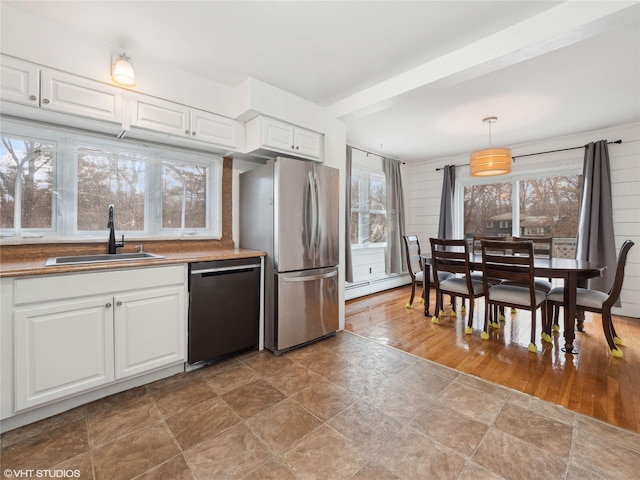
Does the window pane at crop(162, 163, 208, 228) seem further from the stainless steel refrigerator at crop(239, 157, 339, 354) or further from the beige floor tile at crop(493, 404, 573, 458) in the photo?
the beige floor tile at crop(493, 404, 573, 458)

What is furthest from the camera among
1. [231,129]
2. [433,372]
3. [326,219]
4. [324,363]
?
[326,219]

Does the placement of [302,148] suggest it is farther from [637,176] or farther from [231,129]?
[637,176]

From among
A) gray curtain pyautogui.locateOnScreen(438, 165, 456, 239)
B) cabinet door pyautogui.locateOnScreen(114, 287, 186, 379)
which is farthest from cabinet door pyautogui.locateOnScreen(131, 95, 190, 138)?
gray curtain pyautogui.locateOnScreen(438, 165, 456, 239)

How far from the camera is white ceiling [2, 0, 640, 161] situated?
5.78 ft

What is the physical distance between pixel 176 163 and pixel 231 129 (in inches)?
24.2

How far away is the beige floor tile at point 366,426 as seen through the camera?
157 centimetres

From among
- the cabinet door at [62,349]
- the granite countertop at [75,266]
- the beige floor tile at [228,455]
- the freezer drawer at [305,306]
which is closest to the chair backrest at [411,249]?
the freezer drawer at [305,306]

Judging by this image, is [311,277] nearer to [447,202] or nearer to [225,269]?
[225,269]

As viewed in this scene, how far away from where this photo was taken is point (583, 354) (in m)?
2.62

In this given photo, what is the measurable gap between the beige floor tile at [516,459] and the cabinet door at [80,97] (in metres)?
3.05

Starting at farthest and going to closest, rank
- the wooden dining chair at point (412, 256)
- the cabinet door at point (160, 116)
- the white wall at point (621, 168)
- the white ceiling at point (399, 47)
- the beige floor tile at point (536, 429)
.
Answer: the wooden dining chair at point (412, 256) < the white wall at point (621, 168) < the cabinet door at point (160, 116) < the white ceiling at point (399, 47) < the beige floor tile at point (536, 429)

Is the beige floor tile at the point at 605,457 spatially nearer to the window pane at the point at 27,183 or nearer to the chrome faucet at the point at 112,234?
the chrome faucet at the point at 112,234

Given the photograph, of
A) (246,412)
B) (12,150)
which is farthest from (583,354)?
(12,150)

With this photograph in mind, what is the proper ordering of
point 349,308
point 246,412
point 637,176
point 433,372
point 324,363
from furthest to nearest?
point 349,308
point 637,176
point 324,363
point 433,372
point 246,412
